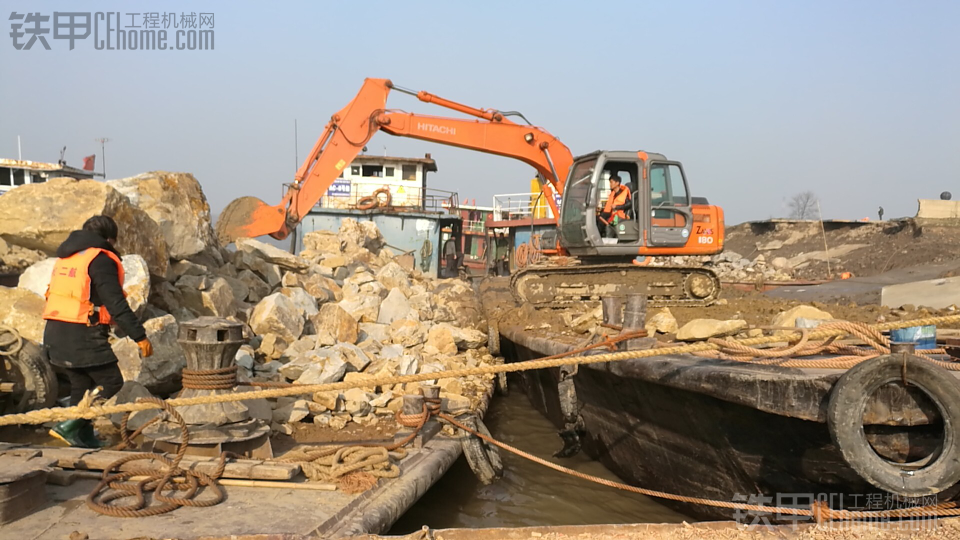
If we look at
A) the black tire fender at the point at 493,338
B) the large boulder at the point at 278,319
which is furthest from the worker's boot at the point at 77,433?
the black tire fender at the point at 493,338

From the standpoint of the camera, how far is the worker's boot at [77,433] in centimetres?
402

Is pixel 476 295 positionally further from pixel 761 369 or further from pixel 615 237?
pixel 761 369

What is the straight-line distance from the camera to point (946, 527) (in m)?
2.63

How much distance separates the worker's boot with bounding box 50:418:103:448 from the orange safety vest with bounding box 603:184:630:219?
6.05 m

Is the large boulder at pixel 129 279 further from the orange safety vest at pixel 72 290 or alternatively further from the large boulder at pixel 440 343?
the large boulder at pixel 440 343

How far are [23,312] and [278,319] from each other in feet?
7.78

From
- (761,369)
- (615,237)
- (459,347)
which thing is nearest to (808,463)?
(761,369)

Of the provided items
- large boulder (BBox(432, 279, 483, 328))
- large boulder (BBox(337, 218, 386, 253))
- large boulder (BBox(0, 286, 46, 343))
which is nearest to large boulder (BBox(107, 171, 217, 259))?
large boulder (BBox(0, 286, 46, 343))

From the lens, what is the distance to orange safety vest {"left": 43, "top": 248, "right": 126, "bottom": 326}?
4.08 m

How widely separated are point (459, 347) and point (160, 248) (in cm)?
390

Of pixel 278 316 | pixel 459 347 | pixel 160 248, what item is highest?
pixel 160 248

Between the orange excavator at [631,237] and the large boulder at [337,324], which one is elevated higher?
the orange excavator at [631,237]

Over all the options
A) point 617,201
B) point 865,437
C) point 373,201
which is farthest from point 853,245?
point 865,437

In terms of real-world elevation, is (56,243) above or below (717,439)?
above
